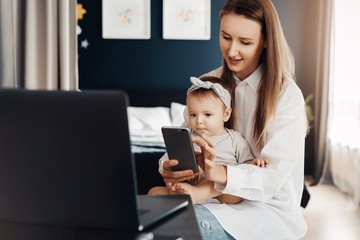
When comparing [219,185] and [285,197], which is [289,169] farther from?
[219,185]

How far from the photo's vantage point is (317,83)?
6.12 meters

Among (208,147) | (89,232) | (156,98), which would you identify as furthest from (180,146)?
(156,98)

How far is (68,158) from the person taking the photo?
1.08m

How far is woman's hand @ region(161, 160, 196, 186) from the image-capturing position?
1.71 m

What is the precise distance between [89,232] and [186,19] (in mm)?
5319

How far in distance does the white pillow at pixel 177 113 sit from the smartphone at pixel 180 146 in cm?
383

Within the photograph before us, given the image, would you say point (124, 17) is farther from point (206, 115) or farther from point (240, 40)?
point (240, 40)

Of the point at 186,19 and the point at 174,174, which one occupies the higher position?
the point at 186,19

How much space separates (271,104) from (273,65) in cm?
13

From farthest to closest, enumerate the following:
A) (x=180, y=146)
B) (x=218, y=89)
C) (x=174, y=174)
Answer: (x=218, y=89), (x=174, y=174), (x=180, y=146)

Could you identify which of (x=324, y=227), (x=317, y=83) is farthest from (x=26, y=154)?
(x=317, y=83)

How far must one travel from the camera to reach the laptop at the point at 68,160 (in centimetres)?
103

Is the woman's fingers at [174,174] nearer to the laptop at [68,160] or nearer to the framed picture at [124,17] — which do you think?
the laptop at [68,160]

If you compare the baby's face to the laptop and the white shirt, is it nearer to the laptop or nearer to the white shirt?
the white shirt
